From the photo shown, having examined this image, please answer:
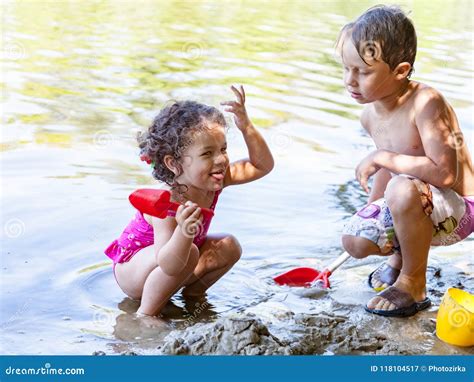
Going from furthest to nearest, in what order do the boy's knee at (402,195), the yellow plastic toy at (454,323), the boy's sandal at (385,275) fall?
the boy's sandal at (385,275)
the boy's knee at (402,195)
the yellow plastic toy at (454,323)

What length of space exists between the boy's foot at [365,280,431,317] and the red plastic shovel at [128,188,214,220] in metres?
0.66

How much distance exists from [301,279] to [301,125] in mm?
2193

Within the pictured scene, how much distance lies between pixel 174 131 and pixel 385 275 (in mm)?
923

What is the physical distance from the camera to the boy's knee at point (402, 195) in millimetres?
2859

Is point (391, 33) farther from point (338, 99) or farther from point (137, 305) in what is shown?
point (338, 99)

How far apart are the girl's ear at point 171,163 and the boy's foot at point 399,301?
2.55 ft

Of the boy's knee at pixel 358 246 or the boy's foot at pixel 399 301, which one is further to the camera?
the boy's knee at pixel 358 246

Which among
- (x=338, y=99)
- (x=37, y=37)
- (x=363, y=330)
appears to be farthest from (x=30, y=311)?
(x=37, y=37)

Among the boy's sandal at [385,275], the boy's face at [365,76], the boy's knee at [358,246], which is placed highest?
the boy's face at [365,76]

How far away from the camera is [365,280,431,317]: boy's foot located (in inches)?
113

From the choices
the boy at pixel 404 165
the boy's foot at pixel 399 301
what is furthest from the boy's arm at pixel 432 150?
the boy's foot at pixel 399 301

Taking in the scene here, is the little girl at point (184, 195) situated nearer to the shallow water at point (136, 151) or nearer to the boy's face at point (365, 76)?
the shallow water at point (136, 151)

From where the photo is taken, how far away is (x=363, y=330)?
8.96ft

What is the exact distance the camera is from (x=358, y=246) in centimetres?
301
